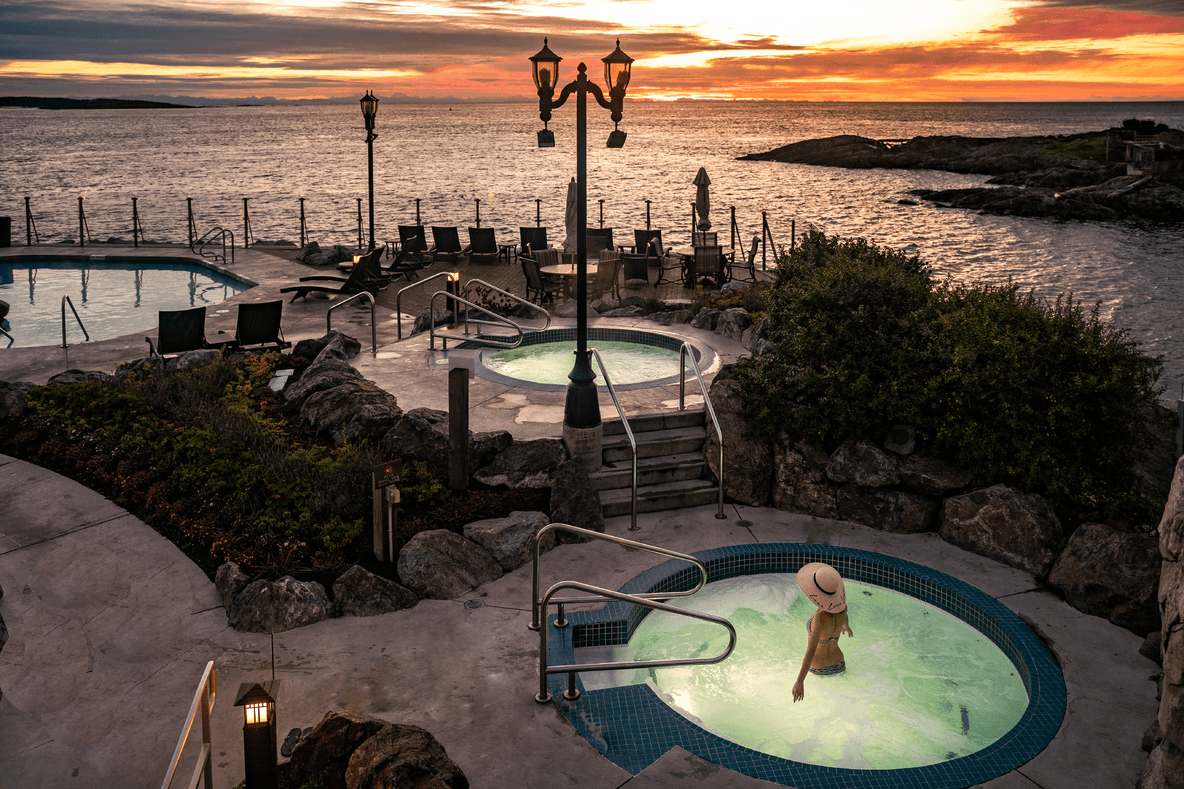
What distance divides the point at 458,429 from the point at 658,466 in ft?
7.99

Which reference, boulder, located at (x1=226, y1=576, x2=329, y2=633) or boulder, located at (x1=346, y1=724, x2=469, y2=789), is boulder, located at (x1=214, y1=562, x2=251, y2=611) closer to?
boulder, located at (x1=226, y1=576, x2=329, y2=633)

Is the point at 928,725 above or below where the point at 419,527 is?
below

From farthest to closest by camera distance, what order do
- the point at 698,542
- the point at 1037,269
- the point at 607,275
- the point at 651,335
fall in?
the point at 1037,269 → the point at 607,275 → the point at 651,335 → the point at 698,542

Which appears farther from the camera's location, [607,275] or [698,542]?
[607,275]

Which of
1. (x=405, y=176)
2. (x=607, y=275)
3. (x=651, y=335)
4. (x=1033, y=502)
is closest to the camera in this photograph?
(x=1033, y=502)

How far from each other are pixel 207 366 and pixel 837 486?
9.14 meters

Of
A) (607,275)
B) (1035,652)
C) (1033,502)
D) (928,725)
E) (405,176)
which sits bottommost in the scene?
(928,725)

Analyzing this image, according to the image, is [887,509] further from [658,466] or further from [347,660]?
[347,660]

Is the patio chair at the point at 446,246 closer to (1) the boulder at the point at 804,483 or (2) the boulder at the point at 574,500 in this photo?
(2) the boulder at the point at 574,500

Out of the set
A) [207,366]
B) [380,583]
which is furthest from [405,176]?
[380,583]

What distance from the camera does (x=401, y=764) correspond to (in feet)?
15.8

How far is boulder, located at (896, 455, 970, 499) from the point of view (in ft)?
30.0

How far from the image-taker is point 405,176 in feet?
308

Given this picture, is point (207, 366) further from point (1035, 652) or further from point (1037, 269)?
point (1037, 269)
